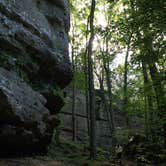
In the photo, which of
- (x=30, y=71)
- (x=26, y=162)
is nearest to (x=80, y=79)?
(x=30, y=71)

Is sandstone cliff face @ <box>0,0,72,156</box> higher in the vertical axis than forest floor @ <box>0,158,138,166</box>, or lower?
higher

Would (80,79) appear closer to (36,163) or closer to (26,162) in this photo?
(36,163)

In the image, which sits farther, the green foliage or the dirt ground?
the green foliage

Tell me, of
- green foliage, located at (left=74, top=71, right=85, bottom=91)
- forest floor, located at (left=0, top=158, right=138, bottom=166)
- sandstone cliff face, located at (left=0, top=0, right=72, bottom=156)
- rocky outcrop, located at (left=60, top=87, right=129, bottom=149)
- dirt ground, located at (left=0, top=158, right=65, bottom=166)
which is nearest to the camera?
dirt ground, located at (left=0, top=158, right=65, bottom=166)

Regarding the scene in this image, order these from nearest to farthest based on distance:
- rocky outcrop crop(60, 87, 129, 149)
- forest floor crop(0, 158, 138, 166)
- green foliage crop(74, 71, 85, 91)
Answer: forest floor crop(0, 158, 138, 166) → green foliage crop(74, 71, 85, 91) → rocky outcrop crop(60, 87, 129, 149)

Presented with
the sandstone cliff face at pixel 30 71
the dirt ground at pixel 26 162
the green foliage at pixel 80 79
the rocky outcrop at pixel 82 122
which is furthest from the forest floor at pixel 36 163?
the rocky outcrop at pixel 82 122

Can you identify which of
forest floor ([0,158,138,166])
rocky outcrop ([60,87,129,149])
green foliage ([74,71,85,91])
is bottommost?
forest floor ([0,158,138,166])

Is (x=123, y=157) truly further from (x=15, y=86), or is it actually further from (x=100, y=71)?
(x=100, y=71)

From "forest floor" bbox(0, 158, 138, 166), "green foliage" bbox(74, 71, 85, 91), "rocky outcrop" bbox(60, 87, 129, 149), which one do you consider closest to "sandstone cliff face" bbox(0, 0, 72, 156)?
"forest floor" bbox(0, 158, 138, 166)

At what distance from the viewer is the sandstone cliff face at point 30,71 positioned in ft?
31.2

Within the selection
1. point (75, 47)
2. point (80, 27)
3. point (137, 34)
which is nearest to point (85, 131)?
point (75, 47)

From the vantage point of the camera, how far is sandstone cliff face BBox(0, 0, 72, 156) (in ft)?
31.2

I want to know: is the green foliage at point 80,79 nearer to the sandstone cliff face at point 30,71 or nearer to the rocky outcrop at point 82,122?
the rocky outcrop at point 82,122

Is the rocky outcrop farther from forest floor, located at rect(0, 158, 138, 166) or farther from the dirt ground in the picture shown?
the dirt ground
